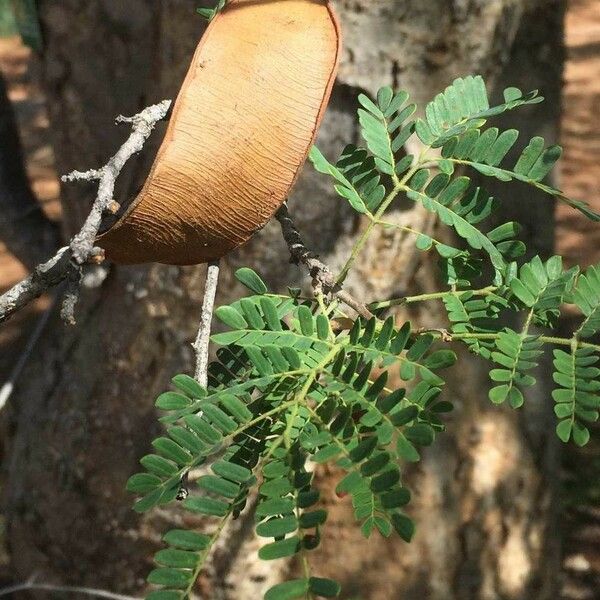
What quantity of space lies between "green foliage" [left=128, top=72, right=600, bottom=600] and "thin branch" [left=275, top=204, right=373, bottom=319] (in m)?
0.01

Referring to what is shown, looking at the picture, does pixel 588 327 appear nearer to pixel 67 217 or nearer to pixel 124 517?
pixel 124 517

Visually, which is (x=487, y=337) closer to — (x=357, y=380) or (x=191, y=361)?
(x=357, y=380)

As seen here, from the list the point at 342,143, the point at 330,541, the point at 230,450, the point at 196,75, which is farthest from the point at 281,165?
the point at 330,541

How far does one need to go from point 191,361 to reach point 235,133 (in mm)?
1279

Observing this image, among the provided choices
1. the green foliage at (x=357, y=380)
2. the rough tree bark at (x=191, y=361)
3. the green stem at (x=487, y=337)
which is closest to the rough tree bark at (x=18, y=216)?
the rough tree bark at (x=191, y=361)

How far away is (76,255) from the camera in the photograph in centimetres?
59

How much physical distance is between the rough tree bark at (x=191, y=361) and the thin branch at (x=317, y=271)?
3.09 feet

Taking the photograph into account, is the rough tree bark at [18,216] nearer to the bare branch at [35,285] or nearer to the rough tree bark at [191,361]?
the rough tree bark at [191,361]

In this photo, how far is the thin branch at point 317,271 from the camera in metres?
0.75

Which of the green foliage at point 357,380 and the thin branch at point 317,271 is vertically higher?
the thin branch at point 317,271

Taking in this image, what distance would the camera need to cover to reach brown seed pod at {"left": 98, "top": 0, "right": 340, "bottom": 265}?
2.13ft

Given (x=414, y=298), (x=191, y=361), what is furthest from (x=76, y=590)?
(x=414, y=298)

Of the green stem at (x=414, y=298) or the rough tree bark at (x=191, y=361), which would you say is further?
the rough tree bark at (x=191, y=361)

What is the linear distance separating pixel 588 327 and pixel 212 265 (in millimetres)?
332
